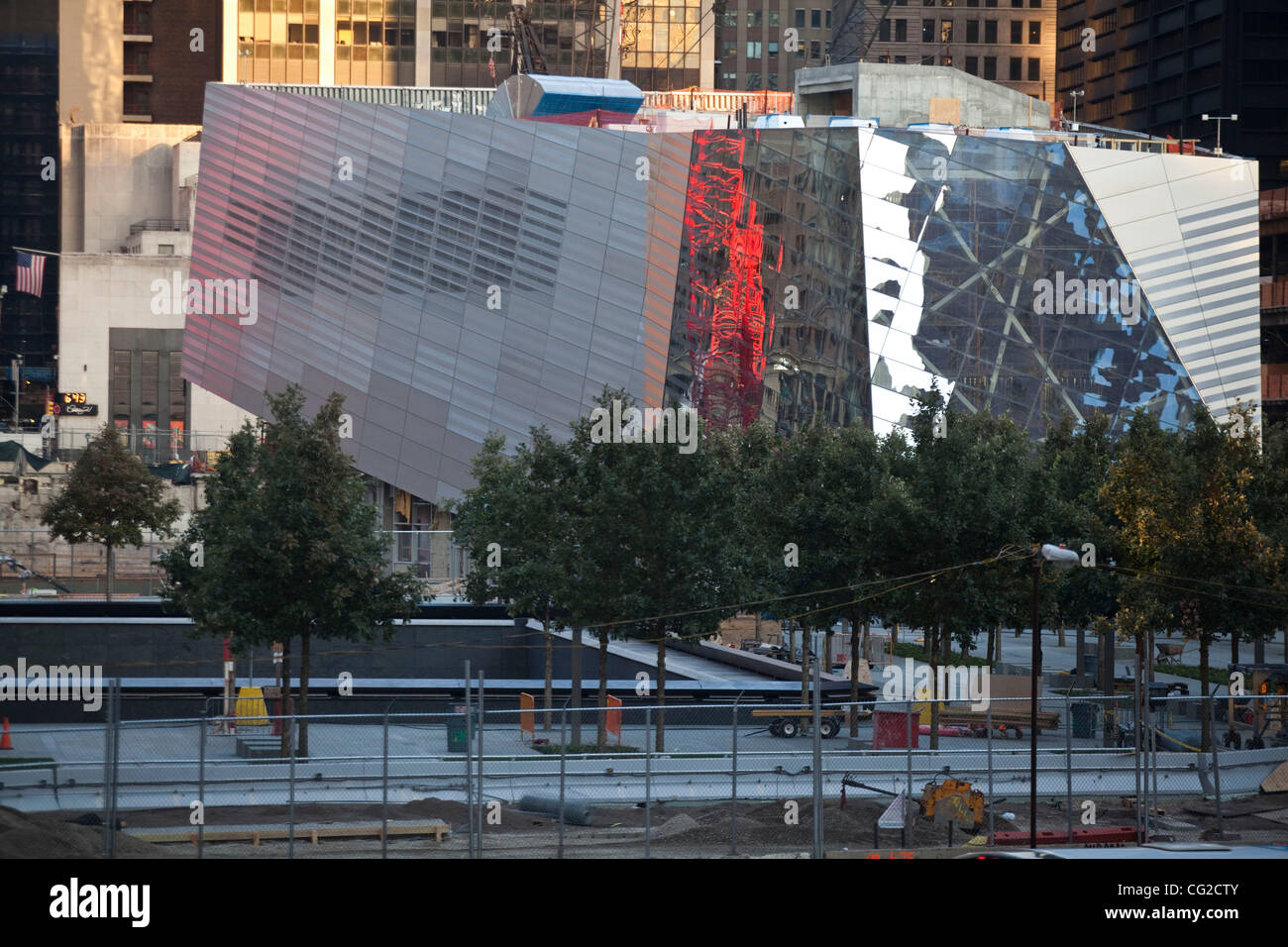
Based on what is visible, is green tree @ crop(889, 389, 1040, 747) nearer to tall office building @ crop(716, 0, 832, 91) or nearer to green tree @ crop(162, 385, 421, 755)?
green tree @ crop(162, 385, 421, 755)

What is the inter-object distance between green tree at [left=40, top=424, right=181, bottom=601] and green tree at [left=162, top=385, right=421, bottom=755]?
20272 mm

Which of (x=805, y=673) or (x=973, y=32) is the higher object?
(x=973, y=32)

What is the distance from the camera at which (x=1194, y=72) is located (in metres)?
114

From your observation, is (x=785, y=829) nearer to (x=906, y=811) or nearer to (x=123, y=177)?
(x=906, y=811)

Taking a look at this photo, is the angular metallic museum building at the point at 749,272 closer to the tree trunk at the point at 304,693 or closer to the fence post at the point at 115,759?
the tree trunk at the point at 304,693

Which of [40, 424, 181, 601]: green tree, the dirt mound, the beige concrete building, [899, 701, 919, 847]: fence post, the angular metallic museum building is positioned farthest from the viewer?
the beige concrete building

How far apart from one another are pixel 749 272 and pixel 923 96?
14.9m

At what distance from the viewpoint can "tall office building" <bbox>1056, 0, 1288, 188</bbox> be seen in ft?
354

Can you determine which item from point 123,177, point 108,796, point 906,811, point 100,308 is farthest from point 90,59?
point 906,811

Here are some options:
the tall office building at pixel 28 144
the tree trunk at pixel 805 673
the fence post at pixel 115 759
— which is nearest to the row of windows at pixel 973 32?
the tall office building at pixel 28 144

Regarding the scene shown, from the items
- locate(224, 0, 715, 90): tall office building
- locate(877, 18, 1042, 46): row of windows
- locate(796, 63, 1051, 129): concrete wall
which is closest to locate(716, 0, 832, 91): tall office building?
locate(877, 18, 1042, 46): row of windows

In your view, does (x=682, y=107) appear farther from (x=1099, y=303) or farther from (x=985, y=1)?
(x=985, y=1)

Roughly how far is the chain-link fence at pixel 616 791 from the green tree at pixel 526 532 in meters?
4.41
